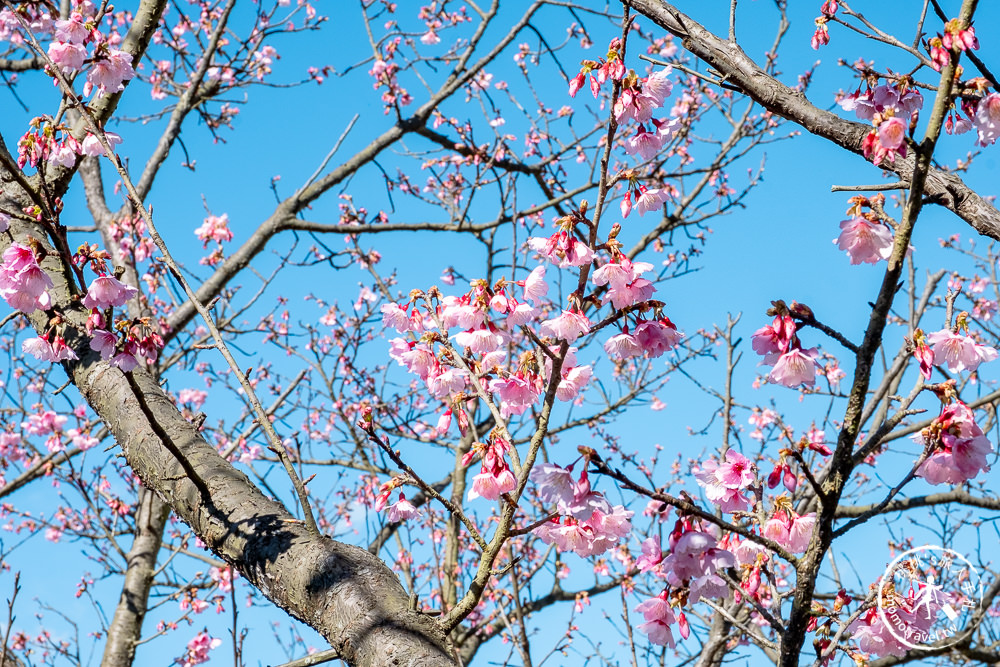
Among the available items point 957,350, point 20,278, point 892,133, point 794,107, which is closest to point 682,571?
point 957,350

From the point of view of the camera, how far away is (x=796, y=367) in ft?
4.77

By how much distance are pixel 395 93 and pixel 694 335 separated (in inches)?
134

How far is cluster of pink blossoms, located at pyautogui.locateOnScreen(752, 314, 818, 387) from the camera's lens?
4.69ft

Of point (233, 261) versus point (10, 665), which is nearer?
point (10, 665)

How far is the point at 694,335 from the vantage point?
22.5ft

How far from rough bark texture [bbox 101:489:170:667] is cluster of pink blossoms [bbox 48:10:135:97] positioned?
2.45 metres

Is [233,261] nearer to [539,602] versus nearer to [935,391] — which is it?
[539,602]

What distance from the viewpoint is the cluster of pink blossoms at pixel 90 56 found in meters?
2.51

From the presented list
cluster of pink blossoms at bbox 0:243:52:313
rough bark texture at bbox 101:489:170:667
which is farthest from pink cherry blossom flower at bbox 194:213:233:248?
cluster of pink blossoms at bbox 0:243:52:313

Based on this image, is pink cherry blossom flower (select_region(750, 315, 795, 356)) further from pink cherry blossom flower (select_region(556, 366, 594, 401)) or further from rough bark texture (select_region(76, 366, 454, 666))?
rough bark texture (select_region(76, 366, 454, 666))

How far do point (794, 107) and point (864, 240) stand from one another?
1.97ft

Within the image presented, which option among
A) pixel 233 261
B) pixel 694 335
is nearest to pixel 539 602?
pixel 694 335

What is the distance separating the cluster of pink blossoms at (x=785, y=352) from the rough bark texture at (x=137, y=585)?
3729 mm

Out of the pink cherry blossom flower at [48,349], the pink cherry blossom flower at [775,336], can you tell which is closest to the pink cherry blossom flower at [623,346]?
the pink cherry blossom flower at [775,336]
